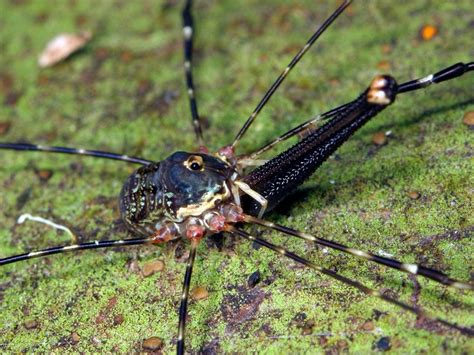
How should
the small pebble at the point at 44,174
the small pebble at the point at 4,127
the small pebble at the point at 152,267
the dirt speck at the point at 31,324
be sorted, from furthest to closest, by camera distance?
the small pebble at the point at 4,127, the small pebble at the point at 44,174, the small pebble at the point at 152,267, the dirt speck at the point at 31,324

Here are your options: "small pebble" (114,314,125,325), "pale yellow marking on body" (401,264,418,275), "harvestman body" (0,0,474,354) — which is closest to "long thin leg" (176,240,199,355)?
"harvestman body" (0,0,474,354)

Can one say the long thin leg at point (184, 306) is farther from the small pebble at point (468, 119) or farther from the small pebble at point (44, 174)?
the small pebble at point (468, 119)

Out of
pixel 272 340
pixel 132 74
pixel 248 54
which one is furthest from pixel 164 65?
pixel 272 340

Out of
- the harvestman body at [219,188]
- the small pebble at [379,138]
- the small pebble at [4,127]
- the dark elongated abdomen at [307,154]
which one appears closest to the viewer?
the dark elongated abdomen at [307,154]

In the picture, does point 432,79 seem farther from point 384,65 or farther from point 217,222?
point 217,222

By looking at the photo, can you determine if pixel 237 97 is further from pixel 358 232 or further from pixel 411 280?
pixel 411 280

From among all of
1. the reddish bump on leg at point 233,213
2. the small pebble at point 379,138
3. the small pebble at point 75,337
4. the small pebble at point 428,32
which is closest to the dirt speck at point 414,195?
the small pebble at point 379,138
